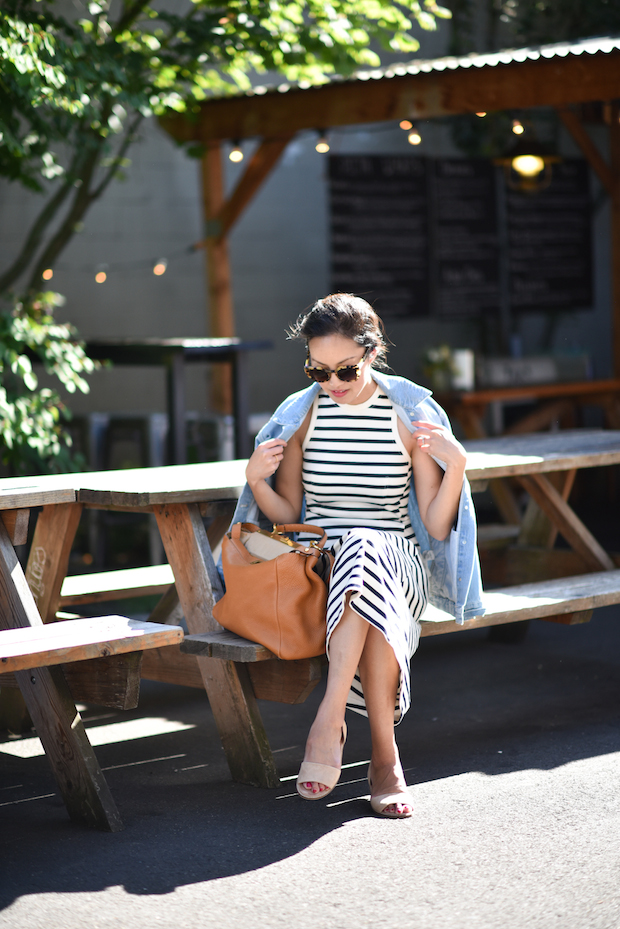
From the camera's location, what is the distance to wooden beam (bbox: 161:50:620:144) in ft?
16.6

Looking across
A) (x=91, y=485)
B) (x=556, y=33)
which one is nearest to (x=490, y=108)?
(x=91, y=485)

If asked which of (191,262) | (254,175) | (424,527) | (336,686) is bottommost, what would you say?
(336,686)

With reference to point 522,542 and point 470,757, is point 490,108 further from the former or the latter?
point 470,757

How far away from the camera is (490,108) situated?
5262 millimetres

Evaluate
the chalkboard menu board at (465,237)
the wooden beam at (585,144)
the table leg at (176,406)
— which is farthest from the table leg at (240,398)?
the chalkboard menu board at (465,237)

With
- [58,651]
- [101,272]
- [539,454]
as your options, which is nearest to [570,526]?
[539,454]

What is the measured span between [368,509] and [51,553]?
954 mm

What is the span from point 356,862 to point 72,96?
3122mm

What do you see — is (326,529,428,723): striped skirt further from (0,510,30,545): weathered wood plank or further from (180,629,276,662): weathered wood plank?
(0,510,30,545): weathered wood plank

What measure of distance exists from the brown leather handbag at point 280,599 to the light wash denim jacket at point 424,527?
0.84ft

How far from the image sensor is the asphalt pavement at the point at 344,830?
2408 millimetres

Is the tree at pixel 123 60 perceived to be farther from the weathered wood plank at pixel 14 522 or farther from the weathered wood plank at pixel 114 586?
the weathered wood plank at pixel 14 522

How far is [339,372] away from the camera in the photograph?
312 cm

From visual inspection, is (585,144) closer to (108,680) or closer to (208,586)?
(208,586)
